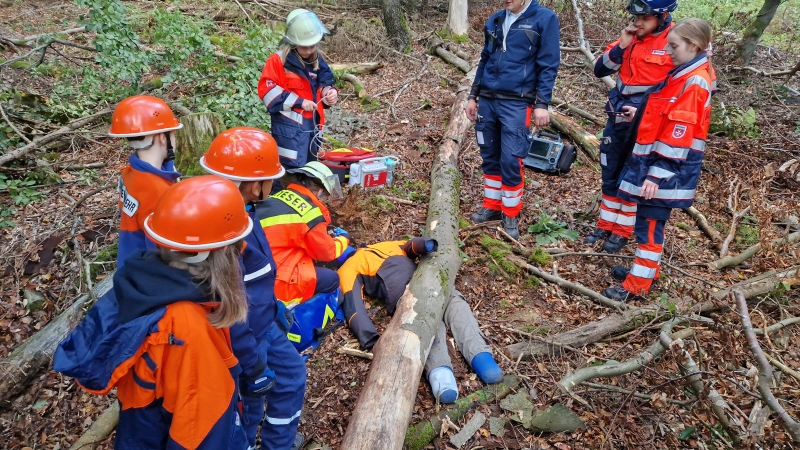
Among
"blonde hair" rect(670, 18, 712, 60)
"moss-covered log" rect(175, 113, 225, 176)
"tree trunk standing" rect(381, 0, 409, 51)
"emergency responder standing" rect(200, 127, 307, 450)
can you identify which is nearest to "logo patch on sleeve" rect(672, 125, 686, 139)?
"blonde hair" rect(670, 18, 712, 60)

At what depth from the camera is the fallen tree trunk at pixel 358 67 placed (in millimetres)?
8523

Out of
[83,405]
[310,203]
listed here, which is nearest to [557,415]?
[310,203]

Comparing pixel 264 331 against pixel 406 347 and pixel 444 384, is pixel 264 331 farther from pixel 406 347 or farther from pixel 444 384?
pixel 444 384

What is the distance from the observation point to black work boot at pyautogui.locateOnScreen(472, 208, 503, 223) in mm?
5121

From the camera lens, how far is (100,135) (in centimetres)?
553

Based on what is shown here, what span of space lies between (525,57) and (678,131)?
1629mm

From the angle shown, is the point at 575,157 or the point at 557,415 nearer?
the point at 557,415

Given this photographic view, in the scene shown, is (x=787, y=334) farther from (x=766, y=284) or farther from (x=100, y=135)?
(x=100, y=135)

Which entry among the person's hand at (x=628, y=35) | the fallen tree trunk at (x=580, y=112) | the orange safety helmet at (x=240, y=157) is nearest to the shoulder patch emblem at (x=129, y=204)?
the orange safety helmet at (x=240, y=157)

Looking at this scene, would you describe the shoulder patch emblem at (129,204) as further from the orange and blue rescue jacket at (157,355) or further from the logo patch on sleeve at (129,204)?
the orange and blue rescue jacket at (157,355)

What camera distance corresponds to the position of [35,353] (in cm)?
314

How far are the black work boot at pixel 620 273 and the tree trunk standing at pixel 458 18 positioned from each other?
7.45m

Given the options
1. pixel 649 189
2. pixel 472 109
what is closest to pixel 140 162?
pixel 472 109

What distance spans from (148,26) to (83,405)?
272 inches
